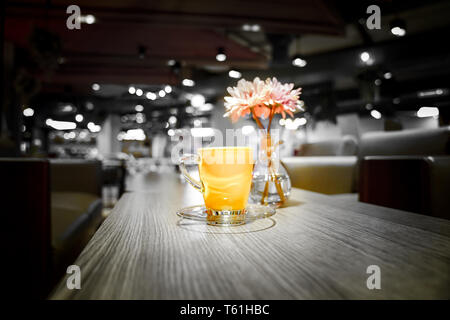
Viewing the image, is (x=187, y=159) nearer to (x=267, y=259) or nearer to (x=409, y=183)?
(x=267, y=259)

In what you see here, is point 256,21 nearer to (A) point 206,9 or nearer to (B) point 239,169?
(A) point 206,9

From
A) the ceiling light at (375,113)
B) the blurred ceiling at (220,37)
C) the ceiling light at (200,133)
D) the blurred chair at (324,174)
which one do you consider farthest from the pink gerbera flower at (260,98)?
the ceiling light at (375,113)

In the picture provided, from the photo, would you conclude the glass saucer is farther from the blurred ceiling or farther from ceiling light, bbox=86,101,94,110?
ceiling light, bbox=86,101,94,110

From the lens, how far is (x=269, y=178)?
1.04m

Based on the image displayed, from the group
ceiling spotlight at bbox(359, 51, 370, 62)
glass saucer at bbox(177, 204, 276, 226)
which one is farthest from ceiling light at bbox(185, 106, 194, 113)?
glass saucer at bbox(177, 204, 276, 226)

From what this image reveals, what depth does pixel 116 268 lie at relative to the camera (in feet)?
1.31

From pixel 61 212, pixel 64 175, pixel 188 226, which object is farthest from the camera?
pixel 64 175

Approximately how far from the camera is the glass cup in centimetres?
72

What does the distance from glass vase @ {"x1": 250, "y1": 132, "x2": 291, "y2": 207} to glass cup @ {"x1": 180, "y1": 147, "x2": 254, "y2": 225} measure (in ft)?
0.93

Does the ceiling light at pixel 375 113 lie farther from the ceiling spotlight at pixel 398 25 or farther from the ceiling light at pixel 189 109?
the ceiling light at pixel 189 109

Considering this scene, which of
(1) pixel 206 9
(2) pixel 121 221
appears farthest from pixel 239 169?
(1) pixel 206 9

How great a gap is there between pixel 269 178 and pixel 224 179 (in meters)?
0.36

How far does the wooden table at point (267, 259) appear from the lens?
33 centimetres
